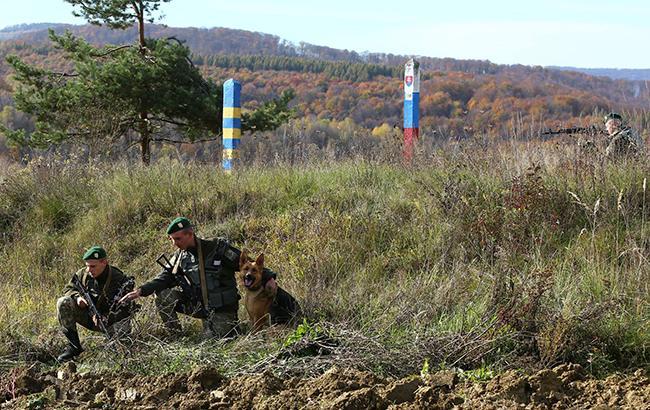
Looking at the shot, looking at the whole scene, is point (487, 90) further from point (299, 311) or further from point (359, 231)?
point (299, 311)

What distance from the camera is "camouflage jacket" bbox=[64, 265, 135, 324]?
6332 mm

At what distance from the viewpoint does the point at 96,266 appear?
20.7ft

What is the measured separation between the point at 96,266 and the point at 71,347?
68 centimetres

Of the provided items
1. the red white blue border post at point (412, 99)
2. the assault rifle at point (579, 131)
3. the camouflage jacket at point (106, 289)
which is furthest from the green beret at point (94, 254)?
the red white blue border post at point (412, 99)

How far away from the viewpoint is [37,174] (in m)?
10.2

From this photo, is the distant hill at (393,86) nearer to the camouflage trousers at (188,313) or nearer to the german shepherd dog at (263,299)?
the german shepherd dog at (263,299)

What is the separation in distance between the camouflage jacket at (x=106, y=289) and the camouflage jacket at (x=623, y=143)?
197 inches

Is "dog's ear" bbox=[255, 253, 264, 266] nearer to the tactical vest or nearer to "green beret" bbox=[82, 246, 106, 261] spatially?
the tactical vest

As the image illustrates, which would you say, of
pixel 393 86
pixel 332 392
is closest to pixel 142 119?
pixel 332 392

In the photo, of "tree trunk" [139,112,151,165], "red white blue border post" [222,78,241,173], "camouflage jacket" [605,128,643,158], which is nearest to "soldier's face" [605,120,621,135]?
"camouflage jacket" [605,128,643,158]

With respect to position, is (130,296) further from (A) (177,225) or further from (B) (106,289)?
(A) (177,225)

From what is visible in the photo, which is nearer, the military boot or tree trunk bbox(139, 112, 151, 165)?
the military boot

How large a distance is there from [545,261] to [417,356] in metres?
2.16

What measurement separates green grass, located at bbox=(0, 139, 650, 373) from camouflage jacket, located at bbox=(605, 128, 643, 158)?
1.08 feet
